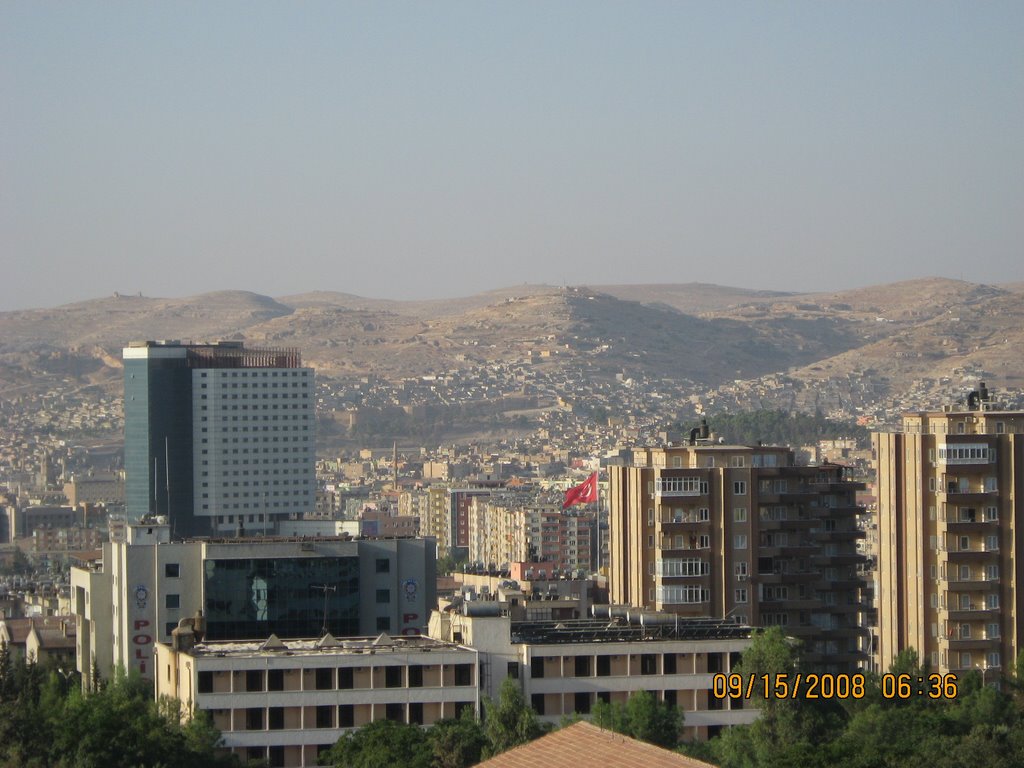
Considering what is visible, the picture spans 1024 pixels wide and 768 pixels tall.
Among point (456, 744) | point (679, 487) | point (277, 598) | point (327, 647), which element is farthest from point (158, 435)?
point (456, 744)

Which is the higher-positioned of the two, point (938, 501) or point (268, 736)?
point (938, 501)

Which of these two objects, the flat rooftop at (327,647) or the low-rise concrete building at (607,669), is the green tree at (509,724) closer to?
the low-rise concrete building at (607,669)

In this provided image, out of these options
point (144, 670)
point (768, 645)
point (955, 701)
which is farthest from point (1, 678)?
point (955, 701)

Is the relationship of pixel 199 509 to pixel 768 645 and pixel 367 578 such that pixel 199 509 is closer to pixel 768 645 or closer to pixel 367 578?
pixel 367 578

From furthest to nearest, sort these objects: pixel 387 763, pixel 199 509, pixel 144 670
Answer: pixel 199 509 → pixel 144 670 → pixel 387 763

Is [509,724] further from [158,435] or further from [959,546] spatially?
[158,435]
